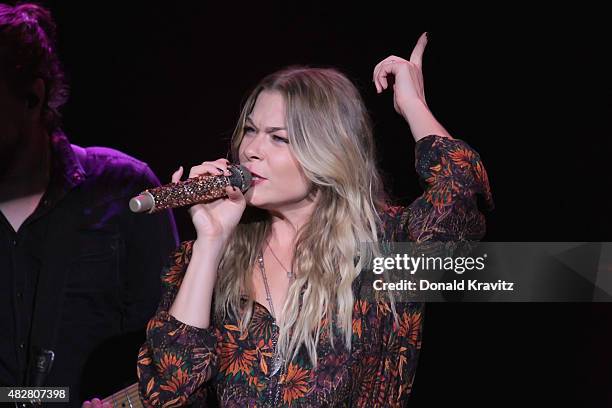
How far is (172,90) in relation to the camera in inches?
107

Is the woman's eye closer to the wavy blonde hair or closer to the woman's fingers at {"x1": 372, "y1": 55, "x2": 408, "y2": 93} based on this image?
the wavy blonde hair

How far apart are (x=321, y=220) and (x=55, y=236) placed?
0.90m

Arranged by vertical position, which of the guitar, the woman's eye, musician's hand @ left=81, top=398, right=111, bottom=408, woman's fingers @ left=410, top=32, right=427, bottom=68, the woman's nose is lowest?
musician's hand @ left=81, top=398, right=111, bottom=408

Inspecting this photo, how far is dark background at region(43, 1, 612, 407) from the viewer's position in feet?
8.08

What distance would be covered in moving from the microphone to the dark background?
0.74 meters

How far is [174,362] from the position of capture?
170 cm

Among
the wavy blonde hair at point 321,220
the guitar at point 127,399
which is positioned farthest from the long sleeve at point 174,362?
the guitar at point 127,399

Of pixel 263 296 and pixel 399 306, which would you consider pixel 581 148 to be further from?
pixel 263 296

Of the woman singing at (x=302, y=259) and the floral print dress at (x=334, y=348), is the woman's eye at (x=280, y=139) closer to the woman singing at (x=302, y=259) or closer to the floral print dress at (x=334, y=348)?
the woman singing at (x=302, y=259)

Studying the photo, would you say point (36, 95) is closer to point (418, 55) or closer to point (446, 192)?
point (418, 55)

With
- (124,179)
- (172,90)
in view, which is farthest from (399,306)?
(172,90)

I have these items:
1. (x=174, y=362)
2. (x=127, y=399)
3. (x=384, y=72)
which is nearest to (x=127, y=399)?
(x=127, y=399)

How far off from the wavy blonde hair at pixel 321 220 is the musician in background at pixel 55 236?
0.63m

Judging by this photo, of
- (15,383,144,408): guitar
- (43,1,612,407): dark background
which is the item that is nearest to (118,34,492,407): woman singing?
(15,383,144,408): guitar
